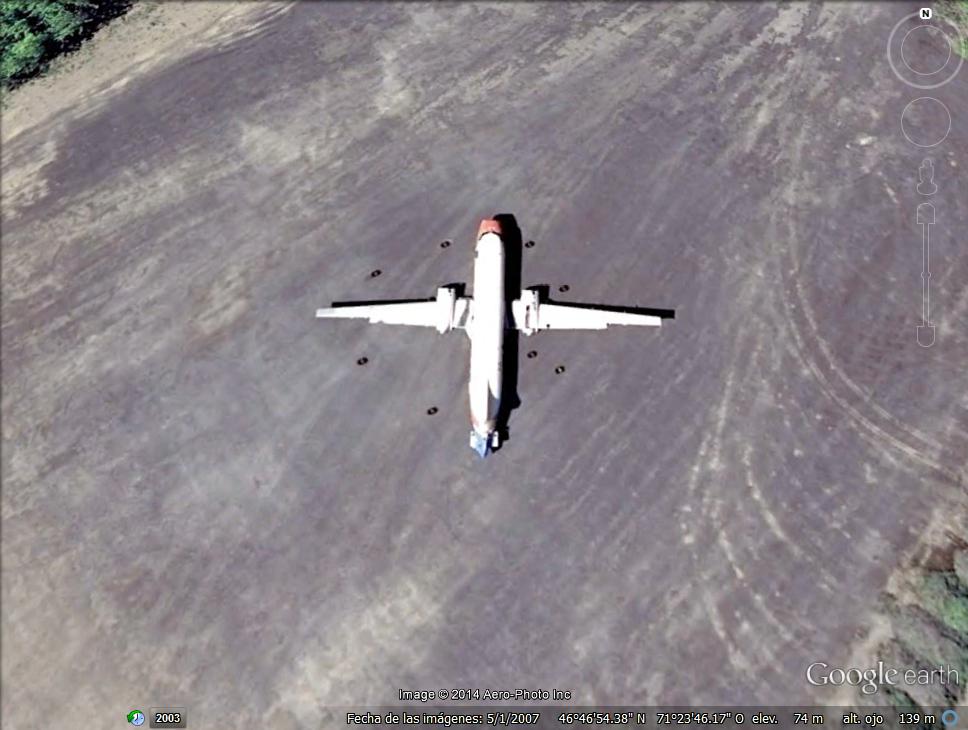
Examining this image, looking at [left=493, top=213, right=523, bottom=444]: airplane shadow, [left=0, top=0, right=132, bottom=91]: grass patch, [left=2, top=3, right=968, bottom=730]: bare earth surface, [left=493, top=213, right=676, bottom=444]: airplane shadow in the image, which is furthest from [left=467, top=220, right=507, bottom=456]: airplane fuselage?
[left=0, top=0, right=132, bottom=91]: grass patch

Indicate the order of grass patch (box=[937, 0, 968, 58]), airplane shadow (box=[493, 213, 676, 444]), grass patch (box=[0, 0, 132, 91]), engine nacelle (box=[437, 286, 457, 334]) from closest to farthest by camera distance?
airplane shadow (box=[493, 213, 676, 444]), engine nacelle (box=[437, 286, 457, 334]), grass patch (box=[937, 0, 968, 58]), grass patch (box=[0, 0, 132, 91])

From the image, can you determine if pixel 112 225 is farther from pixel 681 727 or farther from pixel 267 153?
pixel 681 727

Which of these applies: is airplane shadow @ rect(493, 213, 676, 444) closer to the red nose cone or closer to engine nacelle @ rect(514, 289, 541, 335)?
the red nose cone

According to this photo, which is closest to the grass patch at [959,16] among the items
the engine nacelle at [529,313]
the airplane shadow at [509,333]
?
the airplane shadow at [509,333]

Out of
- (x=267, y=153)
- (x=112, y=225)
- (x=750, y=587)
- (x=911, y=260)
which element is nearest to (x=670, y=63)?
(x=911, y=260)

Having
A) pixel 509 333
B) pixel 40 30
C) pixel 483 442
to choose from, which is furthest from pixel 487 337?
pixel 40 30

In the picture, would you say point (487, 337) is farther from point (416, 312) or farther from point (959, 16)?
point (959, 16)
